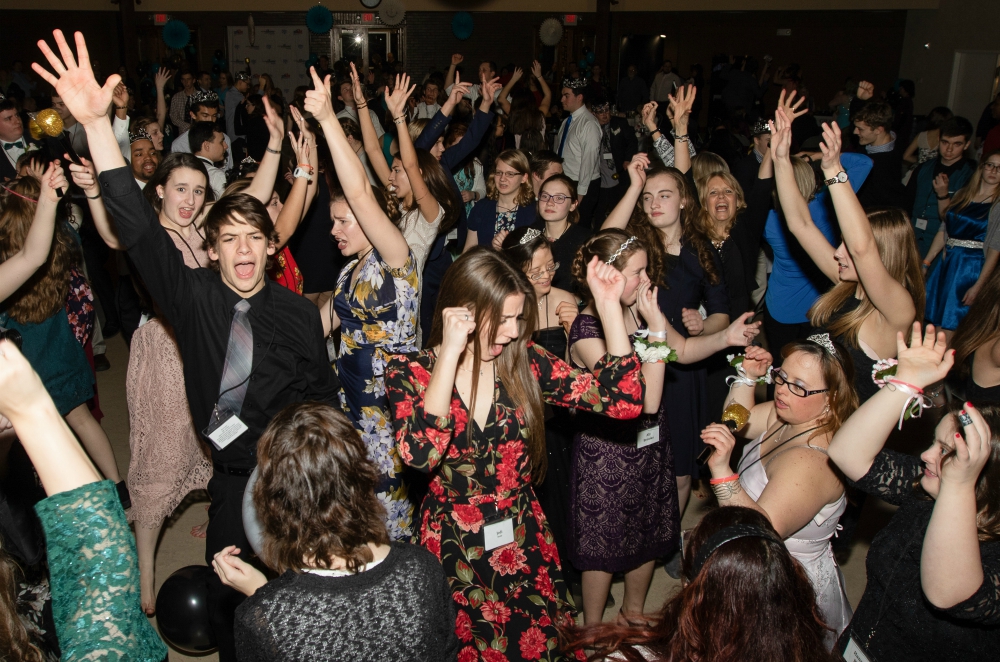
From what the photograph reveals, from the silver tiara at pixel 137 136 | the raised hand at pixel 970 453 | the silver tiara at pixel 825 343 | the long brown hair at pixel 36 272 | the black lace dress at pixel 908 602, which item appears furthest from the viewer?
the silver tiara at pixel 137 136

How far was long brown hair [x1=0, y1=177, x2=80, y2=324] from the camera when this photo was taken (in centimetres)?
284

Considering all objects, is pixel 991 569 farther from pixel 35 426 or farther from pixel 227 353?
pixel 227 353

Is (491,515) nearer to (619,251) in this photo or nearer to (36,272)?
(619,251)

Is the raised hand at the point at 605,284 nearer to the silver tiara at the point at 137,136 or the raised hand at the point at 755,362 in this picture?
the raised hand at the point at 755,362

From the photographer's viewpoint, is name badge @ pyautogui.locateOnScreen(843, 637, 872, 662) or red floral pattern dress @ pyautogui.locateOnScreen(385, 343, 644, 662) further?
red floral pattern dress @ pyautogui.locateOnScreen(385, 343, 644, 662)

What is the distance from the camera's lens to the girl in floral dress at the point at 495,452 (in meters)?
2.01

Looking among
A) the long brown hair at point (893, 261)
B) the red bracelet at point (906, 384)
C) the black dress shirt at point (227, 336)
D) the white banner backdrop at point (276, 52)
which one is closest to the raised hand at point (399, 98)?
the black dress shirt at point (227, 336)

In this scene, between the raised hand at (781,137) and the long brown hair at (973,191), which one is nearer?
the raised hand at (781,137)

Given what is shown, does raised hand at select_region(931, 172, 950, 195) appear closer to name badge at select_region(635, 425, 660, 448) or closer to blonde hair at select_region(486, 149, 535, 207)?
blonde hair at select_region(486, 149, 535, 207)

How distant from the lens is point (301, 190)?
10.5 feet

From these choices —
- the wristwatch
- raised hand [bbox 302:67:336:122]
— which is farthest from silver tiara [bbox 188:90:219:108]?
the wristwatch

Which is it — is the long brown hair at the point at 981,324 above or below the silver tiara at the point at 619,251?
below

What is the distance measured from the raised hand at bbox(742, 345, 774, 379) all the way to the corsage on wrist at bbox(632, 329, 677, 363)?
0.26 meters

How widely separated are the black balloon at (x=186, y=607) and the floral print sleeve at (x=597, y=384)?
1.21 meters
